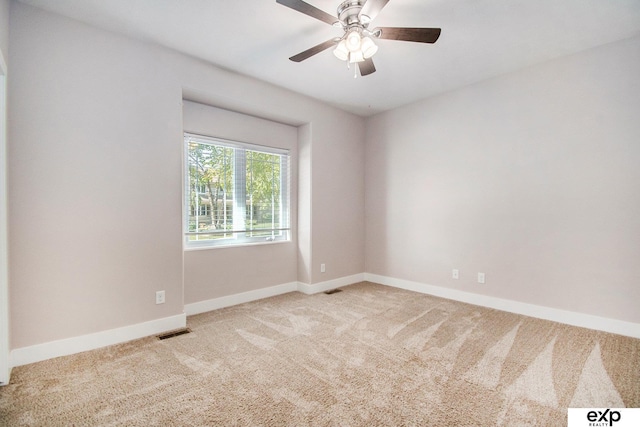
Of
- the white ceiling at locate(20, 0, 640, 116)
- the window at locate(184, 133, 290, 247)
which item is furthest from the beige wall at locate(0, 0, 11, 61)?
the window at locate(184, 133, 290, 247)

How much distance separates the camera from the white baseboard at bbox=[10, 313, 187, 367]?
2.17 meters

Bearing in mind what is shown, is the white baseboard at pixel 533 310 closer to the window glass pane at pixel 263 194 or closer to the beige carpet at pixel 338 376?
the beige carpet at pixel 338 376

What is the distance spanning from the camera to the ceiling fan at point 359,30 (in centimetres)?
187

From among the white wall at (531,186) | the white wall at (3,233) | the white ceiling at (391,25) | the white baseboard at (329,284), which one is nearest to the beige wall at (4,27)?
the white wall at (3,233)

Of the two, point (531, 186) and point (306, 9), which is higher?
point (306, 9)

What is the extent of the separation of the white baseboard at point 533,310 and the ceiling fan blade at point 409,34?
2.84m

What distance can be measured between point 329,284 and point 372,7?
10.9 ft

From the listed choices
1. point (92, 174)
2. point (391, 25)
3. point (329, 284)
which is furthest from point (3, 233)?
point (329, 284)

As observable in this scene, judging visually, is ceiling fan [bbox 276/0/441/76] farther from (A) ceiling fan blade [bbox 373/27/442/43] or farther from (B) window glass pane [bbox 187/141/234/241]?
(B) window glass pane [bbox 187/141/234/241]

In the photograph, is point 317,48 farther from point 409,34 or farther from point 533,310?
point 533,310

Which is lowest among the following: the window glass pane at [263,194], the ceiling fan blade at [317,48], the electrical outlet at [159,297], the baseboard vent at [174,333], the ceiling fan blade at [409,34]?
the baseboard vent at [174,333]

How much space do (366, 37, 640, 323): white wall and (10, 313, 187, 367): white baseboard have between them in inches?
118

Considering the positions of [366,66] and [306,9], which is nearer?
[306,9]

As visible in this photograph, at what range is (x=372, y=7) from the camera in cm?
186
